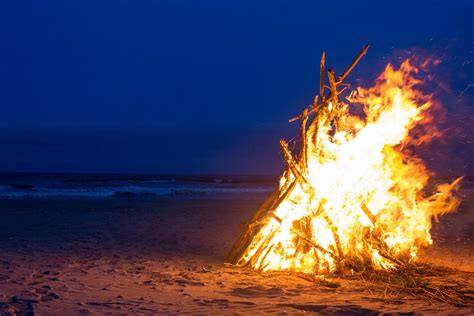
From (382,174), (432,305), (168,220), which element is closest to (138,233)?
(168,220)

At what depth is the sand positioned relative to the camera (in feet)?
17.5

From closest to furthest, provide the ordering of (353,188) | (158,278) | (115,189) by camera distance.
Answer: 1. (158,278)
2. (353,188)
3. (115,189)

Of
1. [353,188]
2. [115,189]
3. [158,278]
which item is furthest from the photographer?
[115,189]

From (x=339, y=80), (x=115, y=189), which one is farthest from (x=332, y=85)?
(x=115, y=189)

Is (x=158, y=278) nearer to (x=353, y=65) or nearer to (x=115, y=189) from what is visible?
(x=353, y=65)

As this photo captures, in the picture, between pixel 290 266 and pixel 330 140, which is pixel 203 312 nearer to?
pixel 290 266

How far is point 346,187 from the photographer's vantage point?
278 inches

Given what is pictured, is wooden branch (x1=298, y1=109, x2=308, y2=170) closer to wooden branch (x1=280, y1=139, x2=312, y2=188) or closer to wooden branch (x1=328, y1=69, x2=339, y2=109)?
wooden branch (x1=280, y1=139, x2=312, y2=188)

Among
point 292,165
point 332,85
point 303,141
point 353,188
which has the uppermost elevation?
point 332,85

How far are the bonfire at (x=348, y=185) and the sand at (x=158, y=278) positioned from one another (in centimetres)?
48

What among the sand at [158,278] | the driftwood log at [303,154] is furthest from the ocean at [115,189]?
the driftwood log at [303,154]

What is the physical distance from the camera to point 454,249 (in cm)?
1013

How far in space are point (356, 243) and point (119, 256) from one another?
12.9 ft

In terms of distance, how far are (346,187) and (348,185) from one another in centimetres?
4
